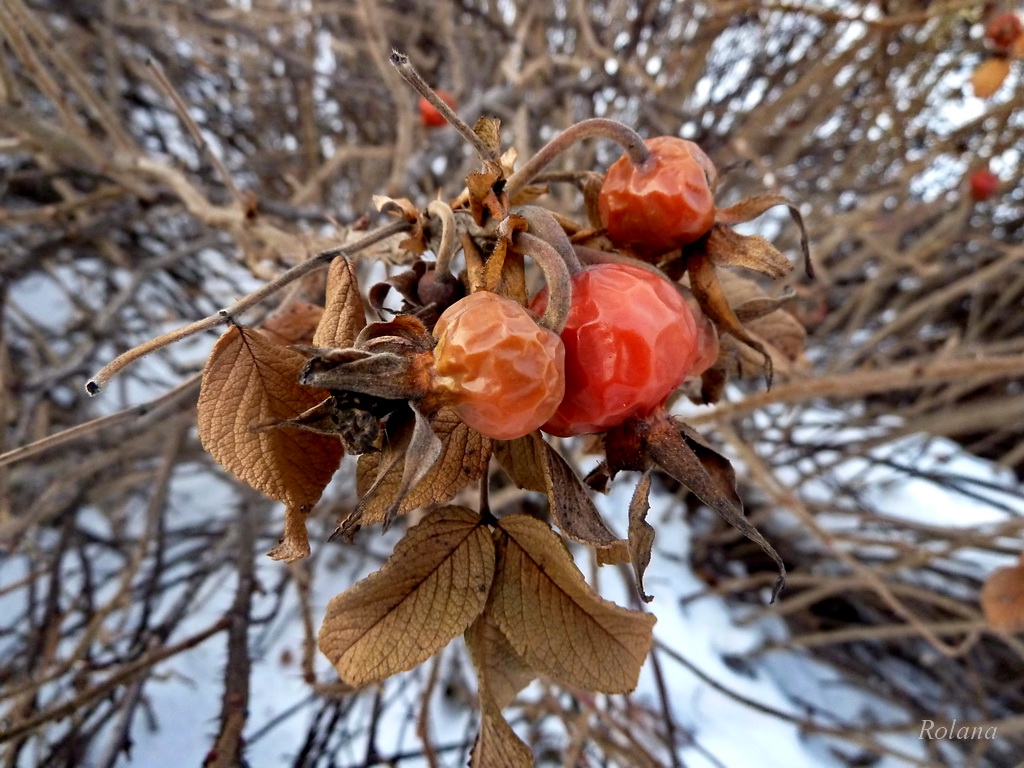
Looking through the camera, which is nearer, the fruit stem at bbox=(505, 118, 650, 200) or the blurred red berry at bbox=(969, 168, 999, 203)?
the fruit stem at bbox=(505, 118, 650, 200)

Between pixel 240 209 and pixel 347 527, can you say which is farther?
pixel 240 209

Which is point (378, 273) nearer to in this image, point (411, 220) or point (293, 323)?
point (293, 323)

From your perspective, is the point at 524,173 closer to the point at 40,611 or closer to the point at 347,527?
the point at 347,527

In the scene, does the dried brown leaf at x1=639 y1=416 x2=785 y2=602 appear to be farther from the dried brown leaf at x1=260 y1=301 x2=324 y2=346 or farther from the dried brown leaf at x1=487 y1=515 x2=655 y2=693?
the dried brown leaf at x1=260 y1=301 x2=324 y2=346

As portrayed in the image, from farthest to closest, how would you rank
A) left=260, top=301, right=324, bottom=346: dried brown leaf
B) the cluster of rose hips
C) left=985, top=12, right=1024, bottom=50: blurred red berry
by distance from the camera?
1. left=985, top=12, right=1024, bottom=50: blurred red berry
2. left=260, top=301, right=324, bottom=346: dried brown leaf
3. the cluster of rose hips

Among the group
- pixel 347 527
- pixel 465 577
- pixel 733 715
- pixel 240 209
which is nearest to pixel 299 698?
pixel 733 715

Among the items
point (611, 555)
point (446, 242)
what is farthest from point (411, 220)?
point (611, 555)

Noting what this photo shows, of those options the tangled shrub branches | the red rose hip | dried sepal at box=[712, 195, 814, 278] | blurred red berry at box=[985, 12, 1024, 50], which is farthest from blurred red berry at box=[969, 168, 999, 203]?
the red rose hip
